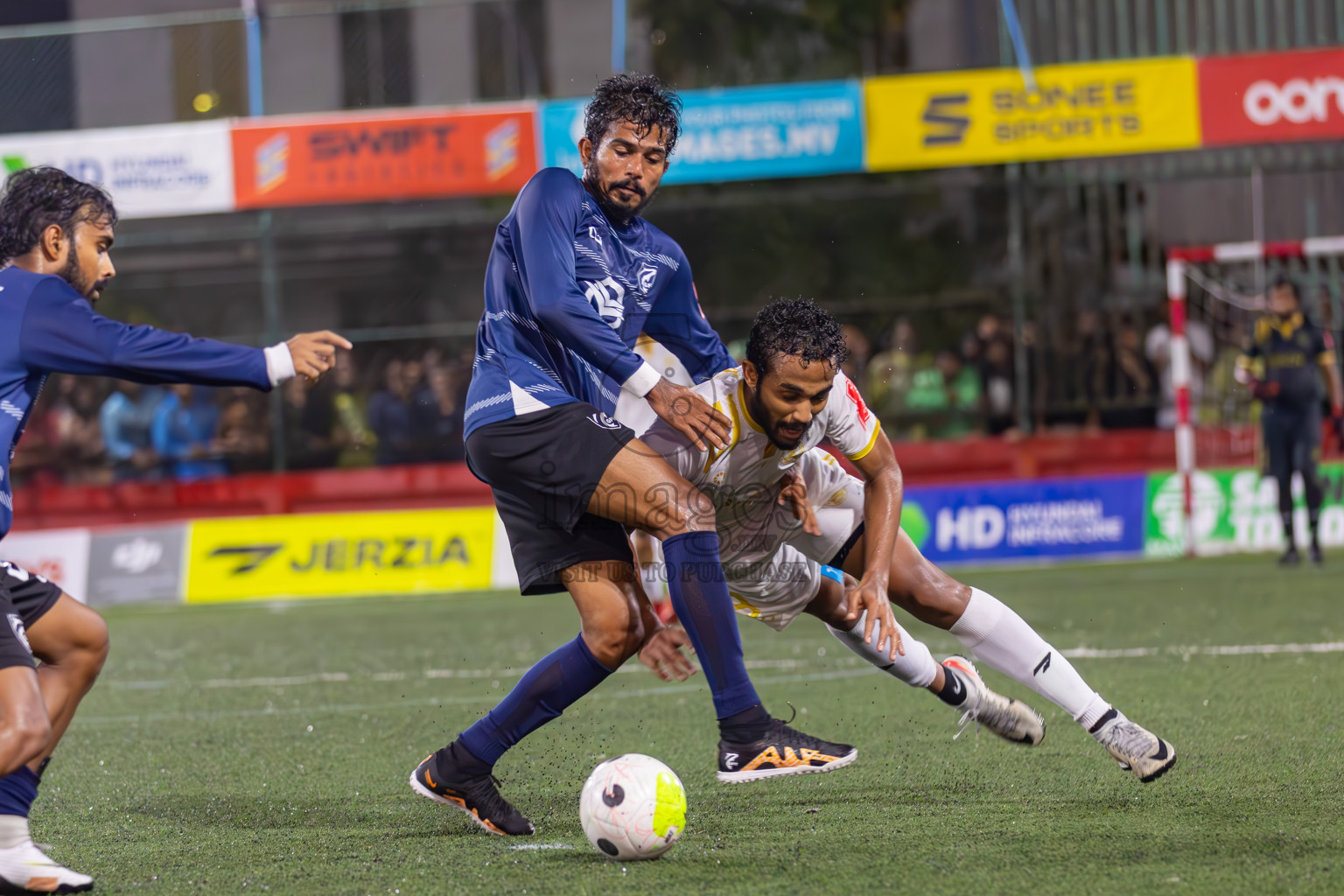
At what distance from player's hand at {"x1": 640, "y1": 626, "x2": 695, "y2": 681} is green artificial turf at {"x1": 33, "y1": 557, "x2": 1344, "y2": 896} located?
17.8 inches

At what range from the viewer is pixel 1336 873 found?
3.38 m

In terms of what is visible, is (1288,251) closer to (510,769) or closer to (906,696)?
(906,696)

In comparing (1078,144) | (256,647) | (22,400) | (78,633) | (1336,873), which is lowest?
(256,647)

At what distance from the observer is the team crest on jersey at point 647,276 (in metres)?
4.68

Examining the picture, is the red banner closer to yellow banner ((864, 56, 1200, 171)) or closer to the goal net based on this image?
yellow banner ((864, 56, 1200, 171))

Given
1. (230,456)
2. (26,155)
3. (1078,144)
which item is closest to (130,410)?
(230,456)

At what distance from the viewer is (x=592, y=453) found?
4230 millimetres

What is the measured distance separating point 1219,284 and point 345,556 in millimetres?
8839

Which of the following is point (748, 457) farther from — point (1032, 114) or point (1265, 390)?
point (1032, 114)

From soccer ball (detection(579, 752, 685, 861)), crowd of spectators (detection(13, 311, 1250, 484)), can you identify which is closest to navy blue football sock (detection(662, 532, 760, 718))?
soccer ball (detection(579, 752, 685, 861))

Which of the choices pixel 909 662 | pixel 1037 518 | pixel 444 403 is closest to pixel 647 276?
pixel 909 662

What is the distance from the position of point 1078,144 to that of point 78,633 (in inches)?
503

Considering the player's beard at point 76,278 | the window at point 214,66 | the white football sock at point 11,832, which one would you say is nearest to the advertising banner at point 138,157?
the window at point 214,66

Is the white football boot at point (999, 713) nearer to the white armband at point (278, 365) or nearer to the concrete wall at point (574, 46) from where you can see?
the white armband at point (278, 365)
